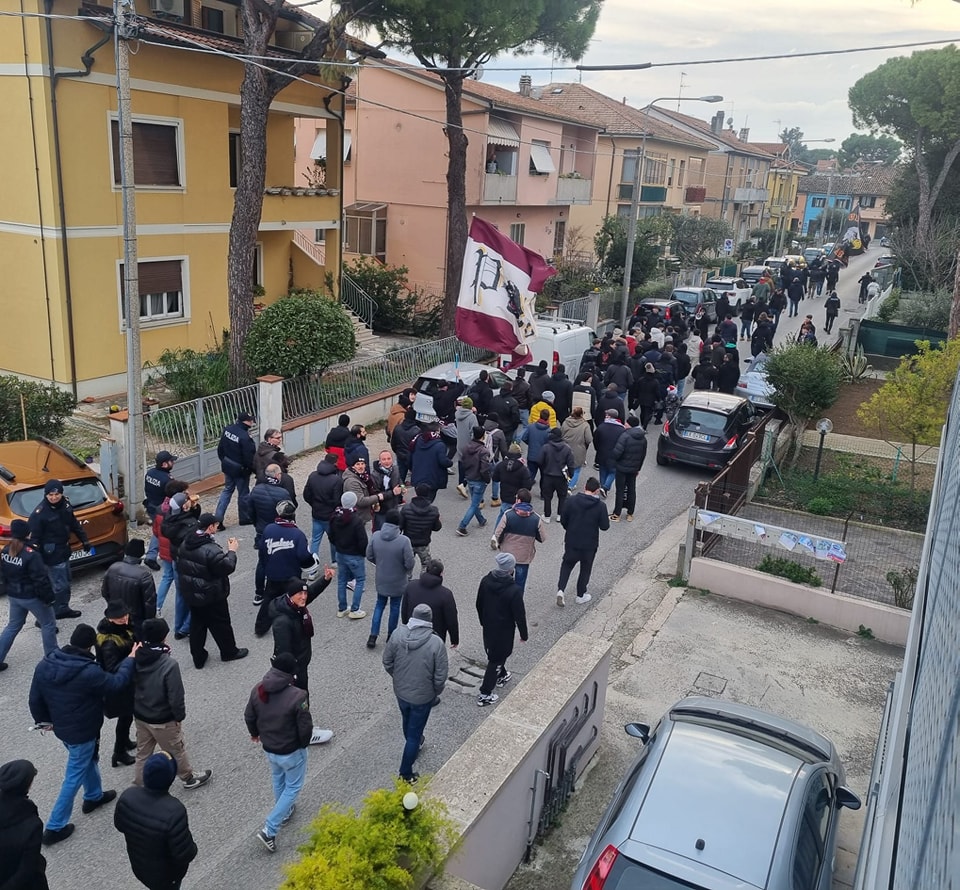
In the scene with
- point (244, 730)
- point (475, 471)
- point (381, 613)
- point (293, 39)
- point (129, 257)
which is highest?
point (293, 39)

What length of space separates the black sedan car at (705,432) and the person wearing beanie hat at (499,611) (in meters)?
8.19

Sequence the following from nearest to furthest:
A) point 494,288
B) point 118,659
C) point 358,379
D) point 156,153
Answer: point 118,659
point 494,288
point 358,379
point 156,153

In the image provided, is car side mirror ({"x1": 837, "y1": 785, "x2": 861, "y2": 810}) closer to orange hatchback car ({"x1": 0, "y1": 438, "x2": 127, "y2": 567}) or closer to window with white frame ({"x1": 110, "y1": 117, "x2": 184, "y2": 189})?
orange hatchback car ({"x1": 0, "y1": 438, "x2": 127, "y2": 567})

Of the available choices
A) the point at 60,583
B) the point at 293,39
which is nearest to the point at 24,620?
the point at 60,583

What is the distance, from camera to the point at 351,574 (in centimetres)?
912

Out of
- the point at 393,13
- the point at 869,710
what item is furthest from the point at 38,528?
the point at 393,13

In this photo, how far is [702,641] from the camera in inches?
376

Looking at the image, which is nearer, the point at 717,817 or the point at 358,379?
the point at 717,817

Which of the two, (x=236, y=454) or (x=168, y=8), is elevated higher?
(x=168, y=8)

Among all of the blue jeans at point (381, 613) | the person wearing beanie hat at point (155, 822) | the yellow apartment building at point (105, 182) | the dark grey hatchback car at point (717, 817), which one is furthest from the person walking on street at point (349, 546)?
the yellow apartment building at point (105, 182)

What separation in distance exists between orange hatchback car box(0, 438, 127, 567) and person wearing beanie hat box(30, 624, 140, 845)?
13.0ft

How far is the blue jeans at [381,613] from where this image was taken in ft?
28.1

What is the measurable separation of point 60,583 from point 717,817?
680 cm

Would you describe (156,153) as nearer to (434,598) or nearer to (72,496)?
(72,496)
